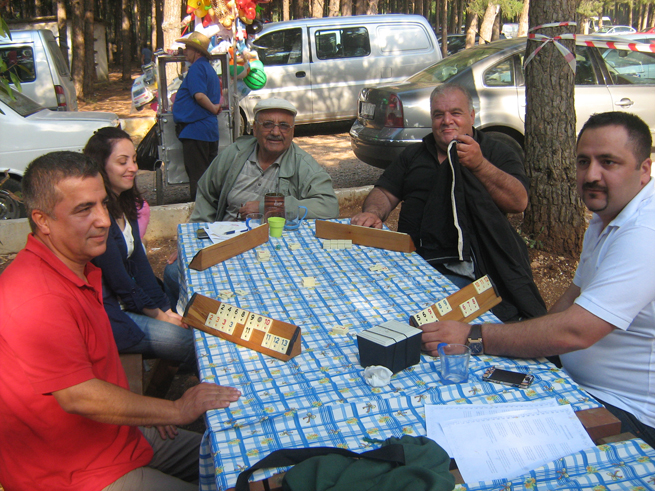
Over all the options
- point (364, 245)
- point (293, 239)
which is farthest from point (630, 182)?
point (293, 239)

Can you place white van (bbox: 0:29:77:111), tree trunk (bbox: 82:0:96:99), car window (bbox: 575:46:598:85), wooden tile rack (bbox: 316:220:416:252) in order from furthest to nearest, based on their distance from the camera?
1. tree trunk (bbox: 82:0:96:99)
2. white van (bbox: 0:29:77:111)
3. car window (bbox: 575:46:598:85)
4. wooden tile rack (bbox: 316:220:416:252)

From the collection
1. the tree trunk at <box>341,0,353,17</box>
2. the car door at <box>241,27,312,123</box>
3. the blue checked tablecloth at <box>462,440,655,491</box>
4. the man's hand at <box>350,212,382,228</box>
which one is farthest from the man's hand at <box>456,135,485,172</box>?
the tree trunk at <box>341,0,353,17</box>

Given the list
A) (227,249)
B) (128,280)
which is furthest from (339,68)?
(128,280)

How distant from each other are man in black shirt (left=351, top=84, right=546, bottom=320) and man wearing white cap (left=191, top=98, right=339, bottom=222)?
0.53 m

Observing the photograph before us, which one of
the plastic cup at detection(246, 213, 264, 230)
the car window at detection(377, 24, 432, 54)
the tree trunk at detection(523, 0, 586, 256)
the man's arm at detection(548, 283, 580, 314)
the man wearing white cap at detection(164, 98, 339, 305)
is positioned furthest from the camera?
the car window at detection(377, 24, 432, 54)

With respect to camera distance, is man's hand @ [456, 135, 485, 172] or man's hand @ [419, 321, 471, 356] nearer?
man's hand @ [419, 321, 471, 356]

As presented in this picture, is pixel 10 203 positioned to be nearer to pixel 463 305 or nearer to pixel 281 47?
pixel 463 305

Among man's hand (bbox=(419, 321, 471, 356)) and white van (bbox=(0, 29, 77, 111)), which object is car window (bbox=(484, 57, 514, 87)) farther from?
white van (bbox=(0, 29, 77, 111))

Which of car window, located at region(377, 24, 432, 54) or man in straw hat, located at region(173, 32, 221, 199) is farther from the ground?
car window, located at region(377, 24, 432, 54)

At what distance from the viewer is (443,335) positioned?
2.01 metres

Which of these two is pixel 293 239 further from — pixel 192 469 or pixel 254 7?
pixel 254 7

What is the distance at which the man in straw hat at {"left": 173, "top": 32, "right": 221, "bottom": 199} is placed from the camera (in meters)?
6.20

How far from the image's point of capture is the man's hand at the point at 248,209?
3721mm

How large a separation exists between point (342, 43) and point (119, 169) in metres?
8.15
